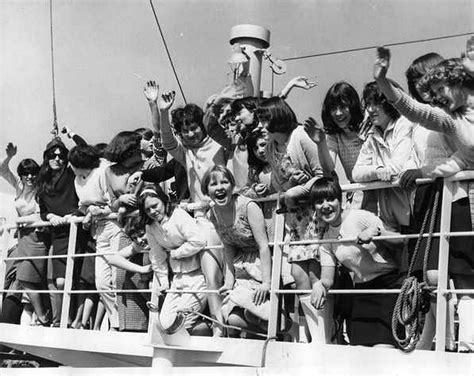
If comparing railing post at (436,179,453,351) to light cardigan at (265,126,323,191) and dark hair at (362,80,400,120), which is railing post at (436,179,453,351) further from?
light cardigan at (265,126,323,191)

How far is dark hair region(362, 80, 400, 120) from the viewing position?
20.9ft

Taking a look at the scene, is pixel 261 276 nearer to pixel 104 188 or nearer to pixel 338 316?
pixel 338 316

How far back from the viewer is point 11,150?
10.3 meters

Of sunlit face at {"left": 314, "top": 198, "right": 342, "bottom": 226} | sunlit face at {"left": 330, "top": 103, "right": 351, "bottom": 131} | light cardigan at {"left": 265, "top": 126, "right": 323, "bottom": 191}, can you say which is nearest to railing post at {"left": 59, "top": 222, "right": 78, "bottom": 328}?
light cardigan at {"left": 265, "top": 126, "right": 323, "bottom": 191}

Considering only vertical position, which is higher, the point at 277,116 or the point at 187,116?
the point at 187,116

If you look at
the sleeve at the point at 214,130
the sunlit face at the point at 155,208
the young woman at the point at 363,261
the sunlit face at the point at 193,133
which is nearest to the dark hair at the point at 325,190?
the young woman at the point at 363,261

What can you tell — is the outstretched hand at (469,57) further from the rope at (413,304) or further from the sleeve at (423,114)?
the rope at (413,304)

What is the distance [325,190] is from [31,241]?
4259mm

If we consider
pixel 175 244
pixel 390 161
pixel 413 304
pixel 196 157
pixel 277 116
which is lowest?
pixel 413 304

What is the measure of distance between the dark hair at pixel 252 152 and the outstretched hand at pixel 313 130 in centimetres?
42

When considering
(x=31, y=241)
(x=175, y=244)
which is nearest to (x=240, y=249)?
(x=175, y=244)

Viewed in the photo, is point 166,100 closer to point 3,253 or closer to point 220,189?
point 220,189

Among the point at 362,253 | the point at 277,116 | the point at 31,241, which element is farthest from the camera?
the point at 31,241

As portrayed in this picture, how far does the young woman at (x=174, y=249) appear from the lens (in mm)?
7473
